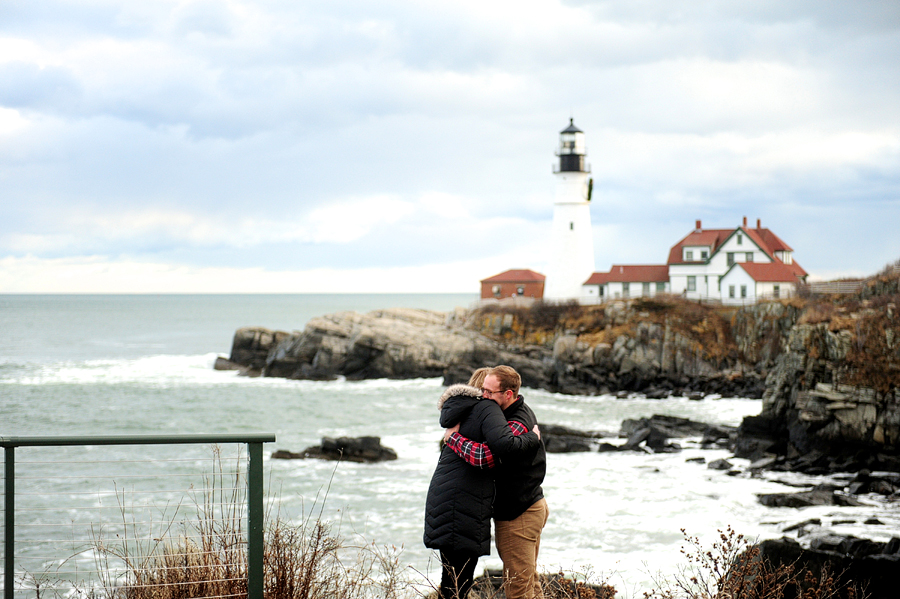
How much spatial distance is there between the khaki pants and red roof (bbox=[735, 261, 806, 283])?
39.8 metres

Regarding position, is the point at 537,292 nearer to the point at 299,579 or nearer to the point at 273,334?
the point at 273,334

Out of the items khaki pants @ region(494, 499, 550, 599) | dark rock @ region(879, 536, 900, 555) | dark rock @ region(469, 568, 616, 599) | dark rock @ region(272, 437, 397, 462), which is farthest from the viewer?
Result: dark rock @ region(272, 437, 397, 462)

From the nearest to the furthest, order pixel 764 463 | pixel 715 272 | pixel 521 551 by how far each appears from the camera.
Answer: pixel 521 551 < pixel 764 463 < pixel 715 272

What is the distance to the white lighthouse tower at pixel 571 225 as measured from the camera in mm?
46469

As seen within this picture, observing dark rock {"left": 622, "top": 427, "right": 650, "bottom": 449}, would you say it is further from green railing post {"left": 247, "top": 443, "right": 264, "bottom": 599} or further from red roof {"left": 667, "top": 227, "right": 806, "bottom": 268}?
red roof {"left": 667, "top": 227, "right": 806, "bottom": 268}

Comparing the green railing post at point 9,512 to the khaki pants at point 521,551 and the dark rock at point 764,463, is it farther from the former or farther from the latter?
the dark rock at point 764,463

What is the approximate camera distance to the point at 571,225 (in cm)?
4688

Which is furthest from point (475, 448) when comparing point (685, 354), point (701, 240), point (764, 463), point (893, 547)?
point (701, 240)

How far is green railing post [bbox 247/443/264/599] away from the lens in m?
3.61

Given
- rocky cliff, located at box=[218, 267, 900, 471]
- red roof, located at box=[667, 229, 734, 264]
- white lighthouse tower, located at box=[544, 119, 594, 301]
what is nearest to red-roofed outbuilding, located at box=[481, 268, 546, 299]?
white lighthouse tower, located at box=[544, 119, 594, 301]

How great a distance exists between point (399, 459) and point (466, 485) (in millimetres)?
15506

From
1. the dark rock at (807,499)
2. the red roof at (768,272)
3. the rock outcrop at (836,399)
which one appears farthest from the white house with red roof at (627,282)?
the dark rock at (807,499)

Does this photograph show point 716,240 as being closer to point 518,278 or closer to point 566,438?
point 518,278

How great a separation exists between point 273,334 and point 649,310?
21.3 m
